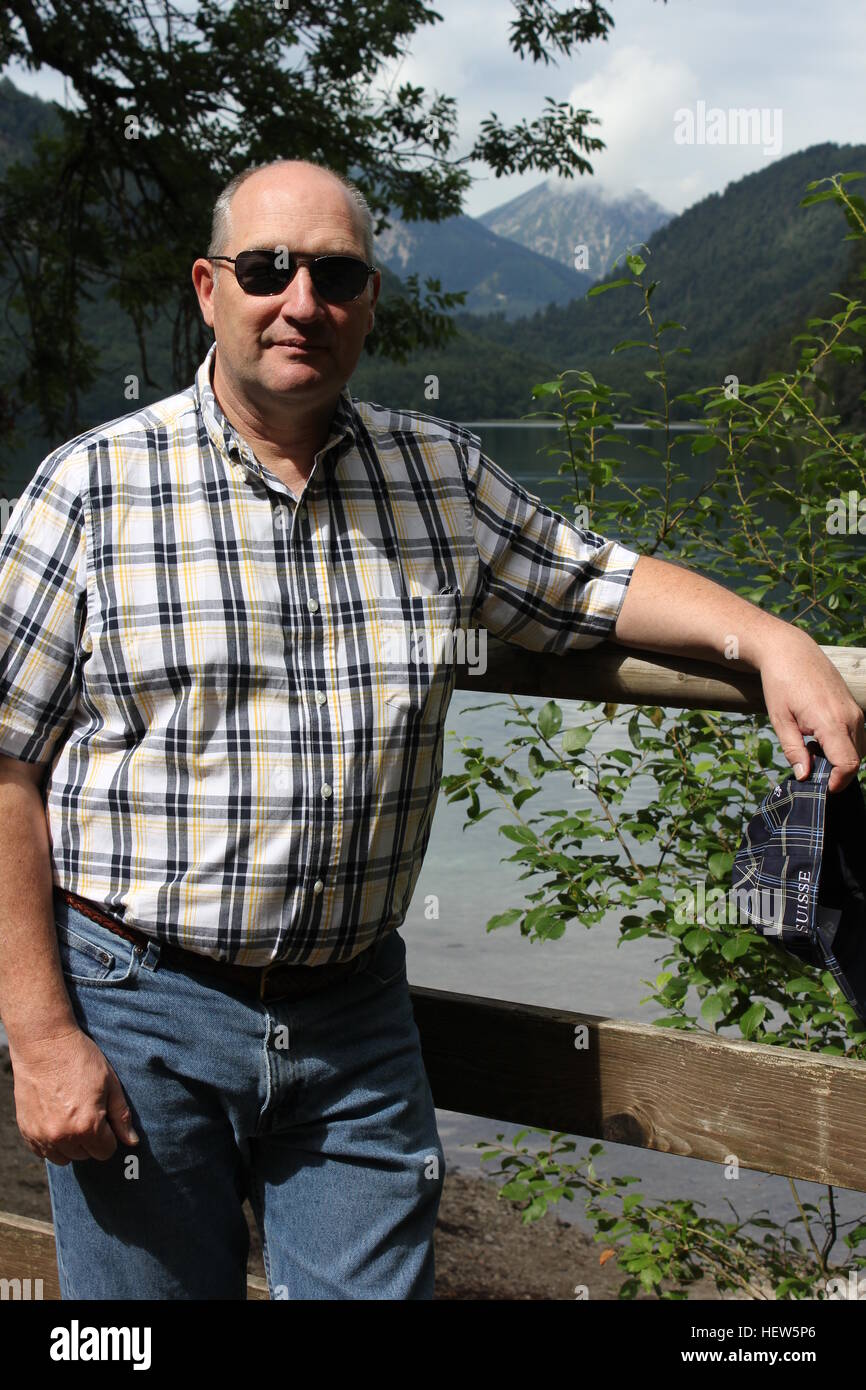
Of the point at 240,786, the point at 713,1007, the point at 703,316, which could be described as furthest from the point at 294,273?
the point at 703,316

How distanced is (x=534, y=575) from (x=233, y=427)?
1.53 feet

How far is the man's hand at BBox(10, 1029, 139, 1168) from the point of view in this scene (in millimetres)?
1694

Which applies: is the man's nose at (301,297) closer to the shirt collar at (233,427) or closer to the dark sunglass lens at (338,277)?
the dark sunglass lens at (338,277)

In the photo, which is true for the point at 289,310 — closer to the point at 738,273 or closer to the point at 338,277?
the point at 338,277

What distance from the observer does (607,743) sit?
548 centimetres

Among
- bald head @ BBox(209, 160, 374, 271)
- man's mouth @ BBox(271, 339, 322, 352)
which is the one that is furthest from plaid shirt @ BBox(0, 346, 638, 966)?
bald head @ BBox(209, 160, 374, 271)

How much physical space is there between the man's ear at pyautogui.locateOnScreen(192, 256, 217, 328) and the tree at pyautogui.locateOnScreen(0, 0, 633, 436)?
191 inches

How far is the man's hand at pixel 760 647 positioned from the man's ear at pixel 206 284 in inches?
27.4

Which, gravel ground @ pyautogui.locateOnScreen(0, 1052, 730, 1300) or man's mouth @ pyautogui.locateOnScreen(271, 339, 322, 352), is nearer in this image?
man's mouth @ pyautogui.locateOnScreen(271, 339, 322, 352)

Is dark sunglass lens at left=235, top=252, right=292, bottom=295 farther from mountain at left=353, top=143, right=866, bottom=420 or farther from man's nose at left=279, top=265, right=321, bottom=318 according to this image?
mountain at left=353, top=143, right=866, bottom=420

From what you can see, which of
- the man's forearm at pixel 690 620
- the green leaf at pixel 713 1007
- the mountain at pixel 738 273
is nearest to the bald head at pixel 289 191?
the man's forearm at pixel 690 620

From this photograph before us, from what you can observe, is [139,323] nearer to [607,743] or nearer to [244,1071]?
[607,743]

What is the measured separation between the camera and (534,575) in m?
2.00
